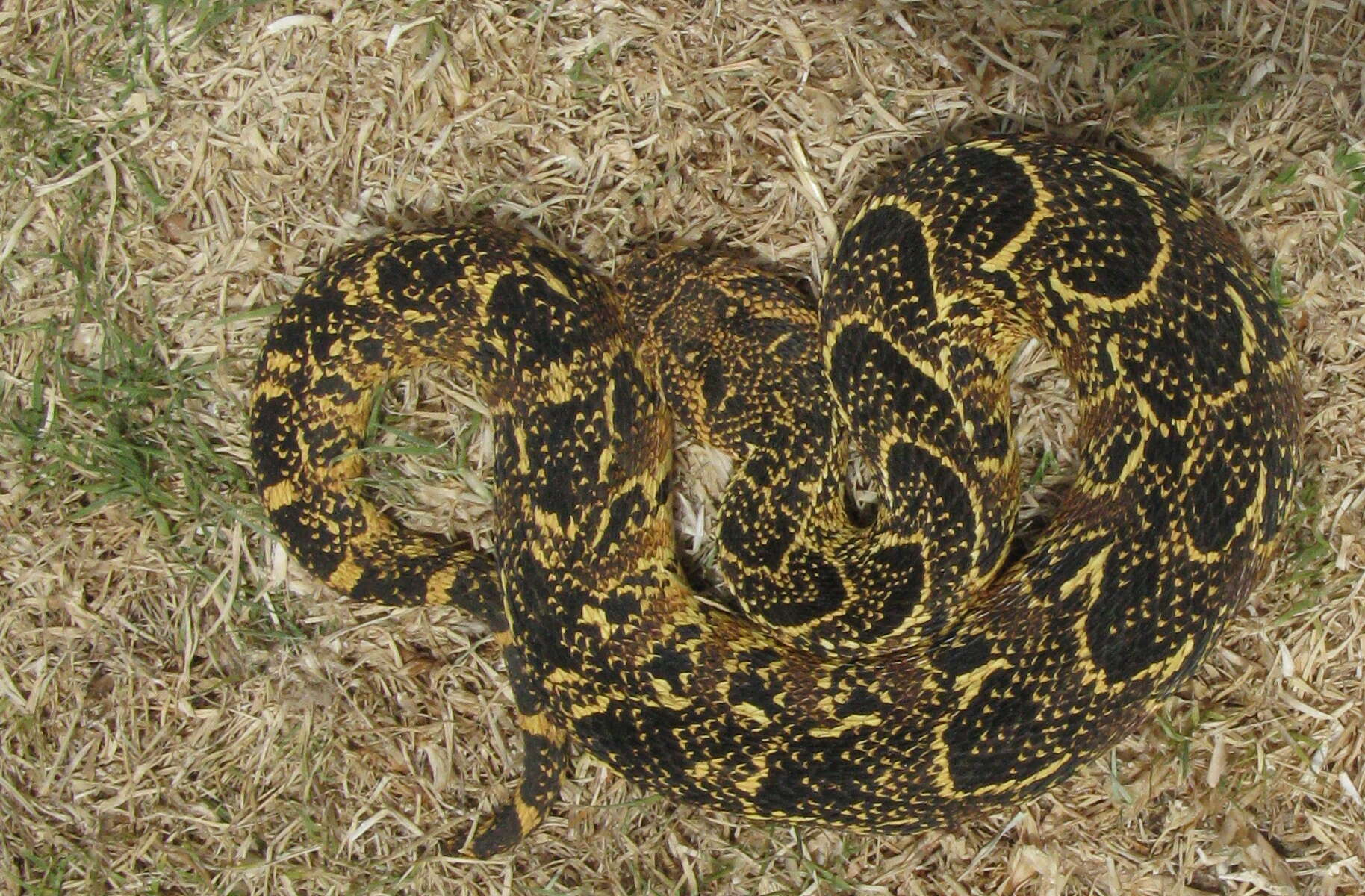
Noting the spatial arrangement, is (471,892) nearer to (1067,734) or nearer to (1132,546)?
(1067,734)

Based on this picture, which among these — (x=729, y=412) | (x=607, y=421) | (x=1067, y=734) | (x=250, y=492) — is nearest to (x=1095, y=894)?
(x=1067, y=734)

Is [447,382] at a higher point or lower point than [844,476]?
higher

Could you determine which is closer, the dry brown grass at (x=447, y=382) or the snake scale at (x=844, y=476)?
the snake scale at (x=844, y=476)

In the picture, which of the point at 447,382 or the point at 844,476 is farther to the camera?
the point at 447,382

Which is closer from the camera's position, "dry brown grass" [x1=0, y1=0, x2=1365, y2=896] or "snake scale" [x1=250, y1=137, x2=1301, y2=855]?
"snake scale" [x1=250, y1=137, x2=1301, y2=855]
